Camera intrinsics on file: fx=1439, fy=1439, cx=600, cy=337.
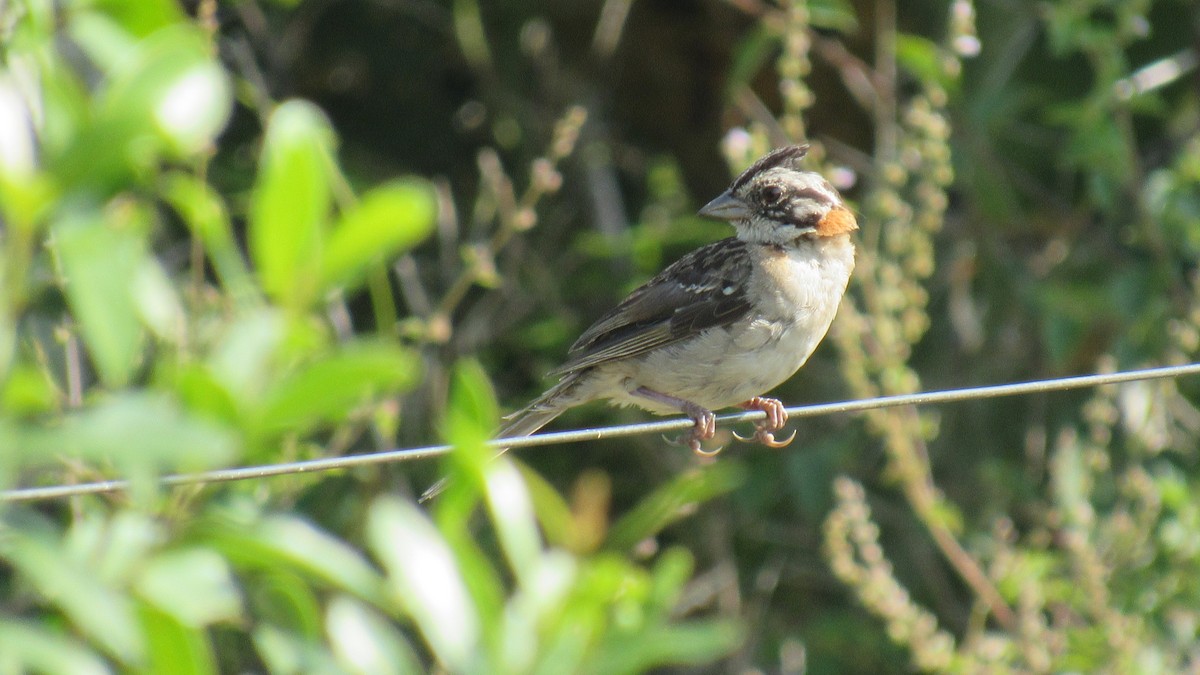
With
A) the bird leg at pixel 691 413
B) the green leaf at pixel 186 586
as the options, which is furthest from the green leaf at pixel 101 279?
the bird leg at pixel 691 413

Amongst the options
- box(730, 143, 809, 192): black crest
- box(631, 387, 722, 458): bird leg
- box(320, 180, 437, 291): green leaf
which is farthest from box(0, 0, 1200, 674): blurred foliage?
box(631, 387, 722, 458): bird leg

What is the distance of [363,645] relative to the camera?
2.37 m

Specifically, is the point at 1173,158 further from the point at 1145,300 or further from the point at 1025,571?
the point at 1025,571

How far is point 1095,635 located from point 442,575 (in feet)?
11.2

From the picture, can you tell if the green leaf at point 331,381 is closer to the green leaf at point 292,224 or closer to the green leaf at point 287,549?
the green leaf at point 292,224

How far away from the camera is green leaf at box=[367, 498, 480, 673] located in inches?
91.7

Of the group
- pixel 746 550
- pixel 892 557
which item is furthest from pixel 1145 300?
pixel 746 550

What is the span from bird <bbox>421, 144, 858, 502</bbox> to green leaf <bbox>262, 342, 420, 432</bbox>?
118 inches

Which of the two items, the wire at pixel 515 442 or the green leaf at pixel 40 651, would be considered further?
the wire at pixel 515 442

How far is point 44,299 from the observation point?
4.74 meters

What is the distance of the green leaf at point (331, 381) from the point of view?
1.82 m

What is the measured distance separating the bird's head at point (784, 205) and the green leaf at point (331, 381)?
3.30m

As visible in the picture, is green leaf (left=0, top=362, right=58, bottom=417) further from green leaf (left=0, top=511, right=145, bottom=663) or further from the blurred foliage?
green leaf (left=0, top=511, right=145, bottom=663)

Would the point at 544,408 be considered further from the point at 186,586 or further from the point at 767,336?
the point at 186,586
